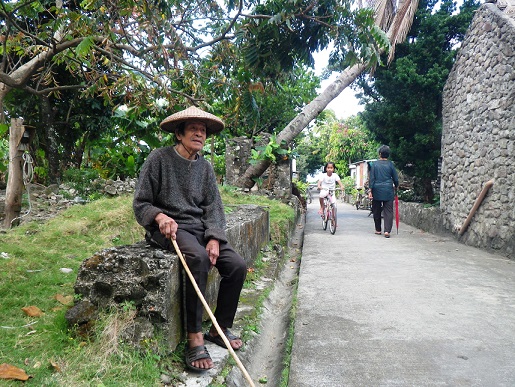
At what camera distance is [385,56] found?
1301 cm

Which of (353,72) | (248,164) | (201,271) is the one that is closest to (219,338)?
(201,271)

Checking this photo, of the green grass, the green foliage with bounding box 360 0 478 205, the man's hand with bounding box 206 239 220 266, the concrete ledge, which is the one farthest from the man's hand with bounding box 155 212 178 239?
the green foliage with bounding box 360 0 478 205

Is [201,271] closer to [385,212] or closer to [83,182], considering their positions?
[385,212]

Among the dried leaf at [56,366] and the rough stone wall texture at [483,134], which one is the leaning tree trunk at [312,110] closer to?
the rough stone wall texture at [483,134]

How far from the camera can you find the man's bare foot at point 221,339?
10.7 feet

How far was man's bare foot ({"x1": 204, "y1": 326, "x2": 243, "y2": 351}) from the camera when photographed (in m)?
3.26

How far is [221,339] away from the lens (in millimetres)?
3262

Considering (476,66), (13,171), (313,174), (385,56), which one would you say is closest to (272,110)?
(385,56)

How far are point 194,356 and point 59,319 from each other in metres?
0.99

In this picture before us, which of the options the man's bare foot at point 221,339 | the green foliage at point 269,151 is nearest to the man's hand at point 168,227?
the man's bare foot at point 221,339

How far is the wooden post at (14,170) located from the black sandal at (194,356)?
516cm

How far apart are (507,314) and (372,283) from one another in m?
1.51

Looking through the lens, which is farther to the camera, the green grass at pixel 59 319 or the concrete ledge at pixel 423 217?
the concrete ledge at pixel 423 217

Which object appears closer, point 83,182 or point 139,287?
point 139,287
